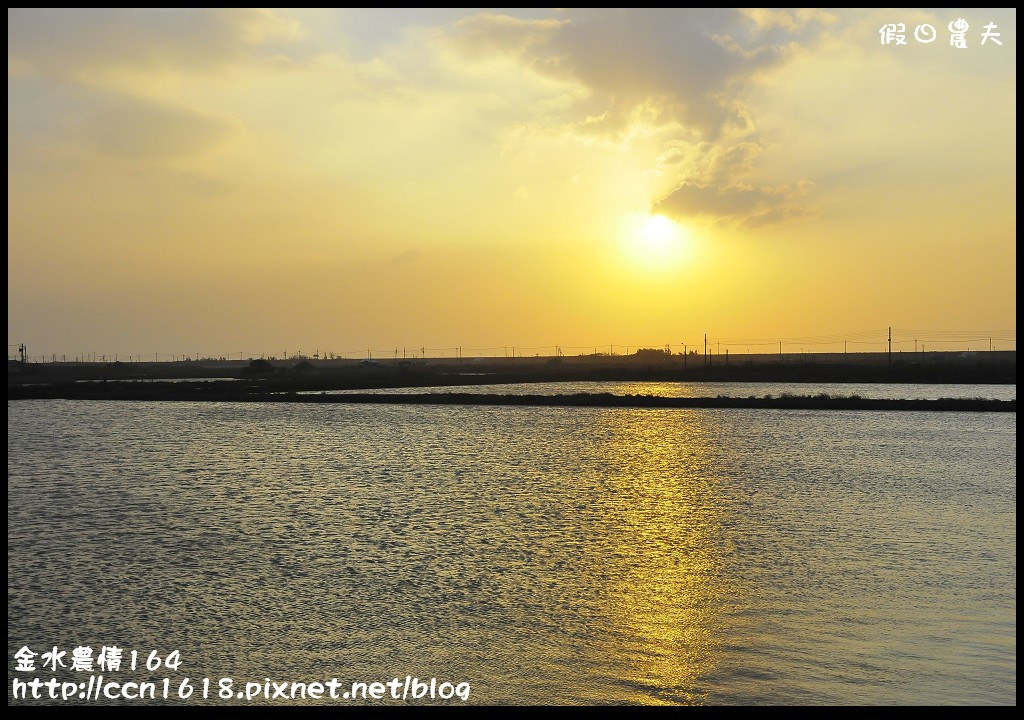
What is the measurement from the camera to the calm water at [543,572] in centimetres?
1145

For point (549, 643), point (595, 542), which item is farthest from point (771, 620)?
point (595, 542)

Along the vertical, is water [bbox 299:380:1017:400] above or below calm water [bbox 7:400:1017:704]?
above

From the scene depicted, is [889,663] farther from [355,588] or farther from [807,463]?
[807,463]

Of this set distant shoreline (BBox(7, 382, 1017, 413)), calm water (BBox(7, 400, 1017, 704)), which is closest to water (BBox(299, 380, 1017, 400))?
distant shoreline (BBox(7, 382, 1017, 413))

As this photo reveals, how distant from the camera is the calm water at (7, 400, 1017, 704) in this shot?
11.5 meters

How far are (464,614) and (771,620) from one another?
4.75 m

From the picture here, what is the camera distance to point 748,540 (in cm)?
1958

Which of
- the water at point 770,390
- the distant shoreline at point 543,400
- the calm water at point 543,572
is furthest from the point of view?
the water at point 770,390

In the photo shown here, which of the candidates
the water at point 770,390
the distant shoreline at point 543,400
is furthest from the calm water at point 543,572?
the water at point 770,390

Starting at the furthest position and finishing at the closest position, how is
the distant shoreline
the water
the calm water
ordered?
the water < the distant shoreline < the calm water

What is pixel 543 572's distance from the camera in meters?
16.3

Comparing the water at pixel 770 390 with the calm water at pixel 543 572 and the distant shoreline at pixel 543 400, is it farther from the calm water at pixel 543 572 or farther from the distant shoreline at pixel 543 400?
the calm water at pixel 543 572

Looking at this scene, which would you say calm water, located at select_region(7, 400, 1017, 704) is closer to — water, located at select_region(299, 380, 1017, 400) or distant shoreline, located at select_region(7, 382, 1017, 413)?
distant shoreline, located at select_region(7, 382, 1017, 413)

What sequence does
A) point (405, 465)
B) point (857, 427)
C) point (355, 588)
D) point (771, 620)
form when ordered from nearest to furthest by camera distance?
point (771, 620) → point (355, 588) → point (405, 465) → point (857, 427)
